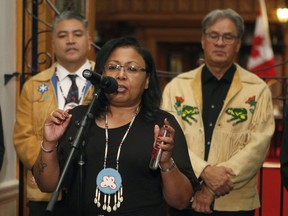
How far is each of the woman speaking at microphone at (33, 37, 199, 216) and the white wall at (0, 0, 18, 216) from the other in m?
1.50

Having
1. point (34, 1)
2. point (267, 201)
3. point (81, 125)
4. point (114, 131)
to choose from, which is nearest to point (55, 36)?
point (34, 1)

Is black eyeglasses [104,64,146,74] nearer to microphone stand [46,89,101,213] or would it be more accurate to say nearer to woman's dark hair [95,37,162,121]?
woman's dark hair [95,37,162,121]

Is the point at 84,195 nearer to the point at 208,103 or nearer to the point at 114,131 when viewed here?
the point at 114,131

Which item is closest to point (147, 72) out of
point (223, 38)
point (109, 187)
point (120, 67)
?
point (120, 67)

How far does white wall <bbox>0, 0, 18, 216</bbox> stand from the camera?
14.5 ft

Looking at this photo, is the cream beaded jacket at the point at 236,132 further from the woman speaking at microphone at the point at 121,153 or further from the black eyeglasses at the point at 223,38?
the woman speaking at microphone at the point at 121,153

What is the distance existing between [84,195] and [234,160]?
1180 millimetres

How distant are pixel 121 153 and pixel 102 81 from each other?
0.39m

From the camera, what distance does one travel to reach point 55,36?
4.12 meters

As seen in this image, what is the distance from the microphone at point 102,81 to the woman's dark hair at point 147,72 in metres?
0.28

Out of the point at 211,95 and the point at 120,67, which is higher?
the point at 120,67

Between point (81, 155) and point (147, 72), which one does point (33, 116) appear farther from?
point (81, 155)

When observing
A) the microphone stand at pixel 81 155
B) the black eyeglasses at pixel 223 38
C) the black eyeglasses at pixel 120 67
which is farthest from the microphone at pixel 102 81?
the black eyeglasses at pixel 223 38

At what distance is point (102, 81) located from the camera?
263cm
